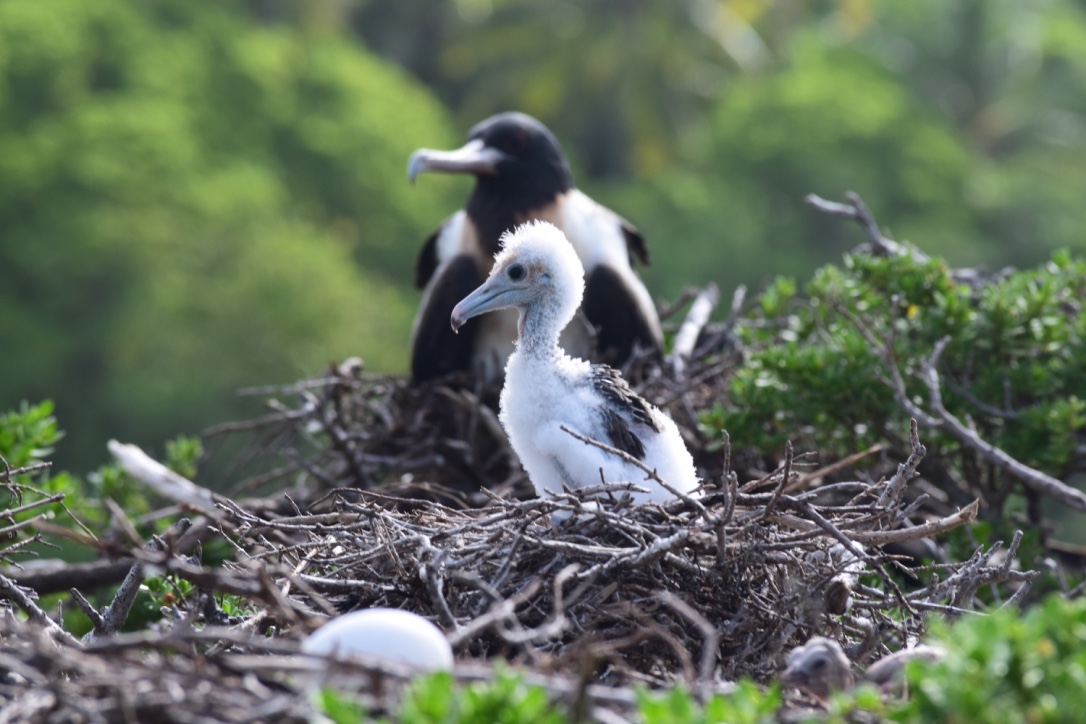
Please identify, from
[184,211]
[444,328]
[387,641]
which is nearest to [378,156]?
[184,211]

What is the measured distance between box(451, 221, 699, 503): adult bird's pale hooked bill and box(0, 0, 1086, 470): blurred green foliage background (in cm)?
1688

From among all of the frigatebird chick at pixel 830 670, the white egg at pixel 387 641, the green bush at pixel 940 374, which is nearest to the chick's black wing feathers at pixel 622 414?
the frigatebird chick at pixel 830 670

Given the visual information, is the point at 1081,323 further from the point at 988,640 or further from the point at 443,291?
the point at 988,640

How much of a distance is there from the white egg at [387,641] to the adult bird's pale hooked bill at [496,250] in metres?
3.19

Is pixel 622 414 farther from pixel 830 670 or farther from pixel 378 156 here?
pixel 378 156

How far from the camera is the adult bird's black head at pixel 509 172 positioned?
6305 millimetres

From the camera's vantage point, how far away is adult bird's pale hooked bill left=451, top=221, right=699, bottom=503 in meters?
4.11

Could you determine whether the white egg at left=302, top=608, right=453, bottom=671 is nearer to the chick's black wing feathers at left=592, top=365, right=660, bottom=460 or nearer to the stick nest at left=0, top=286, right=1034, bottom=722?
the stick nest at left=0, top=286, right=1034, bottom=722

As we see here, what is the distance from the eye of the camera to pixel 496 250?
20.5 ft

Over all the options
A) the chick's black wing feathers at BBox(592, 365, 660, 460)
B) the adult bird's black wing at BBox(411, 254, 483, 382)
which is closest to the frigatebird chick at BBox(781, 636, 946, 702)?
the chick's black wing feathers at BBox(592, 365, 660, 460)

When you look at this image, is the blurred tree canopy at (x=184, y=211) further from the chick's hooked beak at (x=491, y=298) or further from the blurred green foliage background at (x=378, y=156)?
the chick's hooked beak at (x=491, y=298)

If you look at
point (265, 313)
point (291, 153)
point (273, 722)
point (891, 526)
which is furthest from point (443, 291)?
point (291, 153)

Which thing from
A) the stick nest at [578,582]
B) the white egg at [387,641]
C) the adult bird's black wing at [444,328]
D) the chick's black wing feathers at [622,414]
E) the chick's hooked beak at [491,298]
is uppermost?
the chick's hooked beak at [491,298]

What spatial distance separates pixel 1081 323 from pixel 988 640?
301cm
